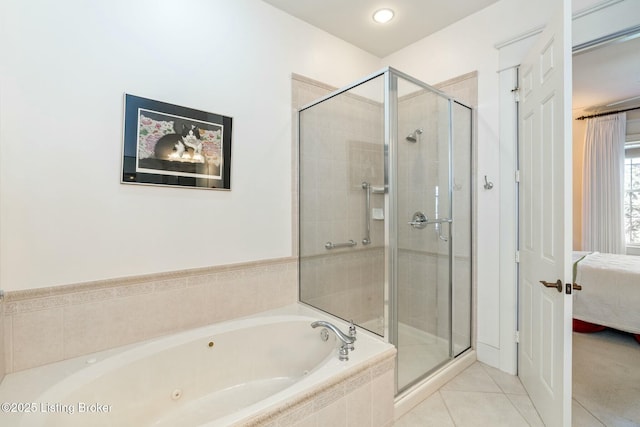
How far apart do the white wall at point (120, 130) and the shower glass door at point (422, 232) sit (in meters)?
Answer: 0.90

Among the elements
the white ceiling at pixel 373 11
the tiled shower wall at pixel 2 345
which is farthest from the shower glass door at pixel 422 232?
the tiled shower wall at pixel 2 345

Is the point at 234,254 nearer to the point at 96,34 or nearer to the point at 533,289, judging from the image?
the point at 96,34

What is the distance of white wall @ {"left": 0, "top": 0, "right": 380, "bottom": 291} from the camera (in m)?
1.34

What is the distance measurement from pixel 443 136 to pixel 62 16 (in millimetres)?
2361

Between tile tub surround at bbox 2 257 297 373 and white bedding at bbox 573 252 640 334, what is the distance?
2.90 meters

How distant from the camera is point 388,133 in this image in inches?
66.7

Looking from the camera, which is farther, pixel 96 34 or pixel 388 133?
pixel 388 133

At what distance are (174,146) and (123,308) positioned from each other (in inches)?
38.2

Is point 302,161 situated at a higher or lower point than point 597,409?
higher

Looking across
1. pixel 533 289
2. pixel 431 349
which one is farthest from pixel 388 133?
pixel 431 349

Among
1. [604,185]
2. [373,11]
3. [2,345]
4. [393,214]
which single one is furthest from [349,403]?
[604,185]

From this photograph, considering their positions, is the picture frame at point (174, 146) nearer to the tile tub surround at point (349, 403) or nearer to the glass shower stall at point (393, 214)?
the glass shower stall at point (393, 214)

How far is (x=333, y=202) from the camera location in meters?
2.29

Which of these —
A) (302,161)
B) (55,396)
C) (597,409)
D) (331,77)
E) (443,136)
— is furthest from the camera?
(331,77)
